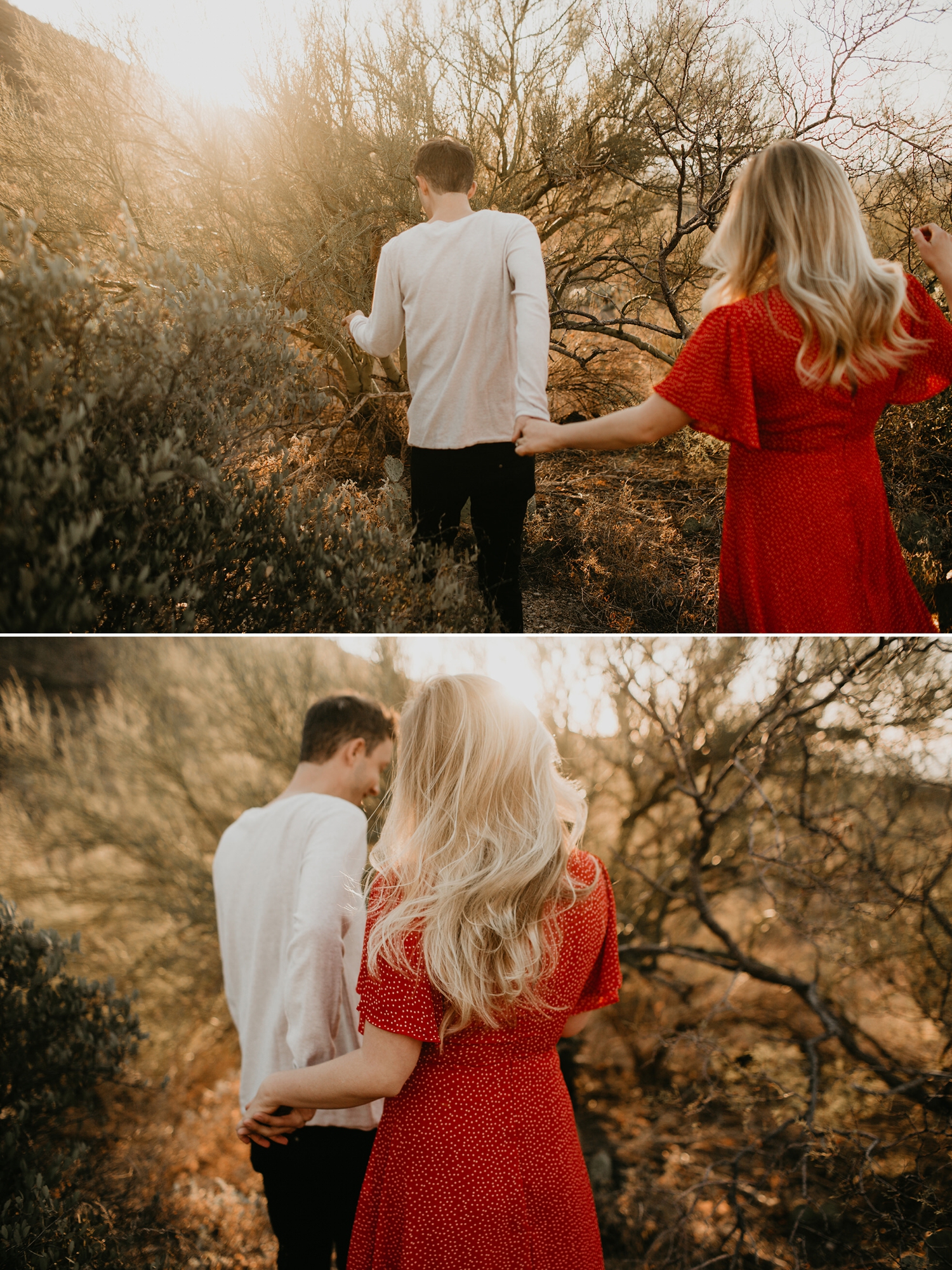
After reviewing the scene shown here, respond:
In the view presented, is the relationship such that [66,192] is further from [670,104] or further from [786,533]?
[786,533]

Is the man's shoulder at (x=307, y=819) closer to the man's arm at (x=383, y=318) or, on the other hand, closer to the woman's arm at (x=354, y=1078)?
the woman's arm at (x=354, y=1078)

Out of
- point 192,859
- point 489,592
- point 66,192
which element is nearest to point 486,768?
point 192,859

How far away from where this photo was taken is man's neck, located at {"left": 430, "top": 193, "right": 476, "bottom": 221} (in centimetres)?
244

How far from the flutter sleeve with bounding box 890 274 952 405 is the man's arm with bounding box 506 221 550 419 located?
0.90 m

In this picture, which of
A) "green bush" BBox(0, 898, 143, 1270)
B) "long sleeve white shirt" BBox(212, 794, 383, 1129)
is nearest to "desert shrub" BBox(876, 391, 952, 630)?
"long sleeve white shirt" BBox(212, 794, 383, 1129)

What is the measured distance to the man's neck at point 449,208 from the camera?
244 centimetres

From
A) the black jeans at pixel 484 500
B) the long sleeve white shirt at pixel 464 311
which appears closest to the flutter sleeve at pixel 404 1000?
the black jeans at pixel 484 500

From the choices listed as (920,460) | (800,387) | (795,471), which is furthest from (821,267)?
(920,460)

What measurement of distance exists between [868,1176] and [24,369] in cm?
309

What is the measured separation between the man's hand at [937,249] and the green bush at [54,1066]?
2884 mm

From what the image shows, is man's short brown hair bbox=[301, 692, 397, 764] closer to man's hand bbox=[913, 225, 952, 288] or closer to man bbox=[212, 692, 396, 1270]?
man bbox=[212, 692, 396, 1270]

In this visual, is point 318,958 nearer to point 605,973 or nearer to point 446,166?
point 605,973

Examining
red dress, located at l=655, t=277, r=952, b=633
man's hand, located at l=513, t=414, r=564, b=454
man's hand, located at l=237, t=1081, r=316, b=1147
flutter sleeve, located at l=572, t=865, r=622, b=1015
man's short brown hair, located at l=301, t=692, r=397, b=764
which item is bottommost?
man's hand, located at l=237, t=1081, r=316, b=1147

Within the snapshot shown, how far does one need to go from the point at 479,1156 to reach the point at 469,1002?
322mm
